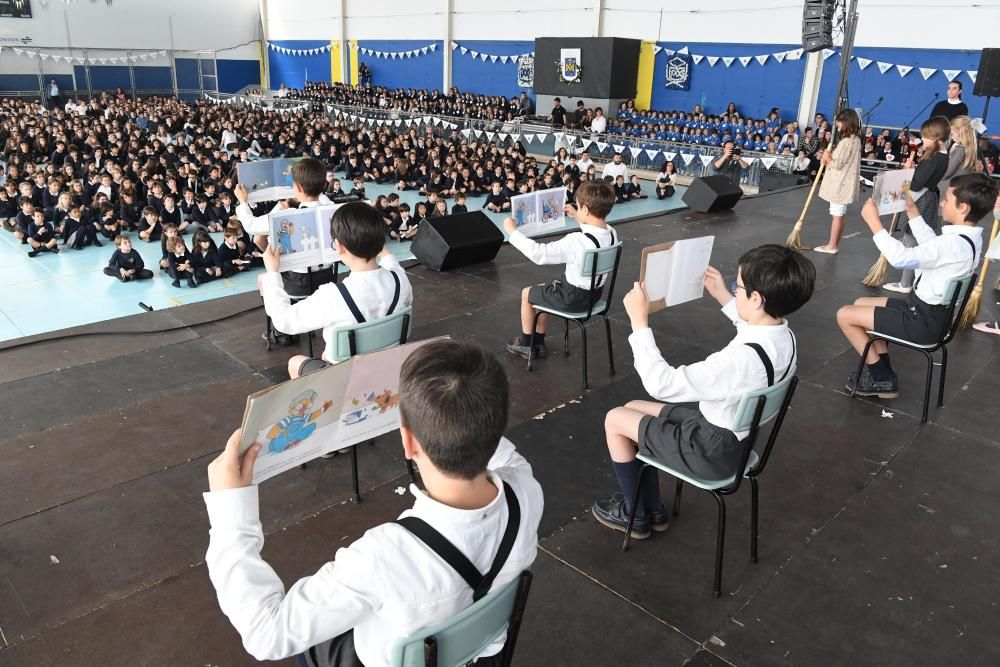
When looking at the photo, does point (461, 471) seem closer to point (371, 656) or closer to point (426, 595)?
point (426, 595)

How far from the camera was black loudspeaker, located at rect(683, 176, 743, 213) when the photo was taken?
8922mm

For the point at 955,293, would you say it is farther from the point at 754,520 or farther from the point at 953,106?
the point at 953,106

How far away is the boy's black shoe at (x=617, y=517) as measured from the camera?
9.26ft

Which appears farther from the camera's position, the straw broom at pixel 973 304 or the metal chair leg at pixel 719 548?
the straw broom at pixel 973 304

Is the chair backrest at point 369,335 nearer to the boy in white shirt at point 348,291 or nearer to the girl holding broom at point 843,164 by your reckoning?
the boy in white shirt at point 348,291

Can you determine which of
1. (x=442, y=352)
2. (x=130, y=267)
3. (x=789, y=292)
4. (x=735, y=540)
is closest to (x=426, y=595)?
(x=442, y=352)

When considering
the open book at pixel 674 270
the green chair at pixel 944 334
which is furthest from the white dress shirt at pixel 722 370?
the green chair at pixel 944 334

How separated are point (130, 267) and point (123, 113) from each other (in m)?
13.1

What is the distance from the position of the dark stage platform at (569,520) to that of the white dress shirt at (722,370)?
0.72m

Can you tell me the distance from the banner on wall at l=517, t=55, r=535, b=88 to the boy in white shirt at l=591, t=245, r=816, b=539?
2067 cm

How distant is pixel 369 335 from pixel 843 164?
5.33 m

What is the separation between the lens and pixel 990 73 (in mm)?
10242

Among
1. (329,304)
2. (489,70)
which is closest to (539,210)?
(329,304)

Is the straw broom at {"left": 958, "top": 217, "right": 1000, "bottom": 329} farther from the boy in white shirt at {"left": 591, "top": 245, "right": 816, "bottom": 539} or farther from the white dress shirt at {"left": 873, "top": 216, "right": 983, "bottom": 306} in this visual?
the boy in white shirt at {"left": 591, "top": 245, "right": 816, "bottom": 539}
